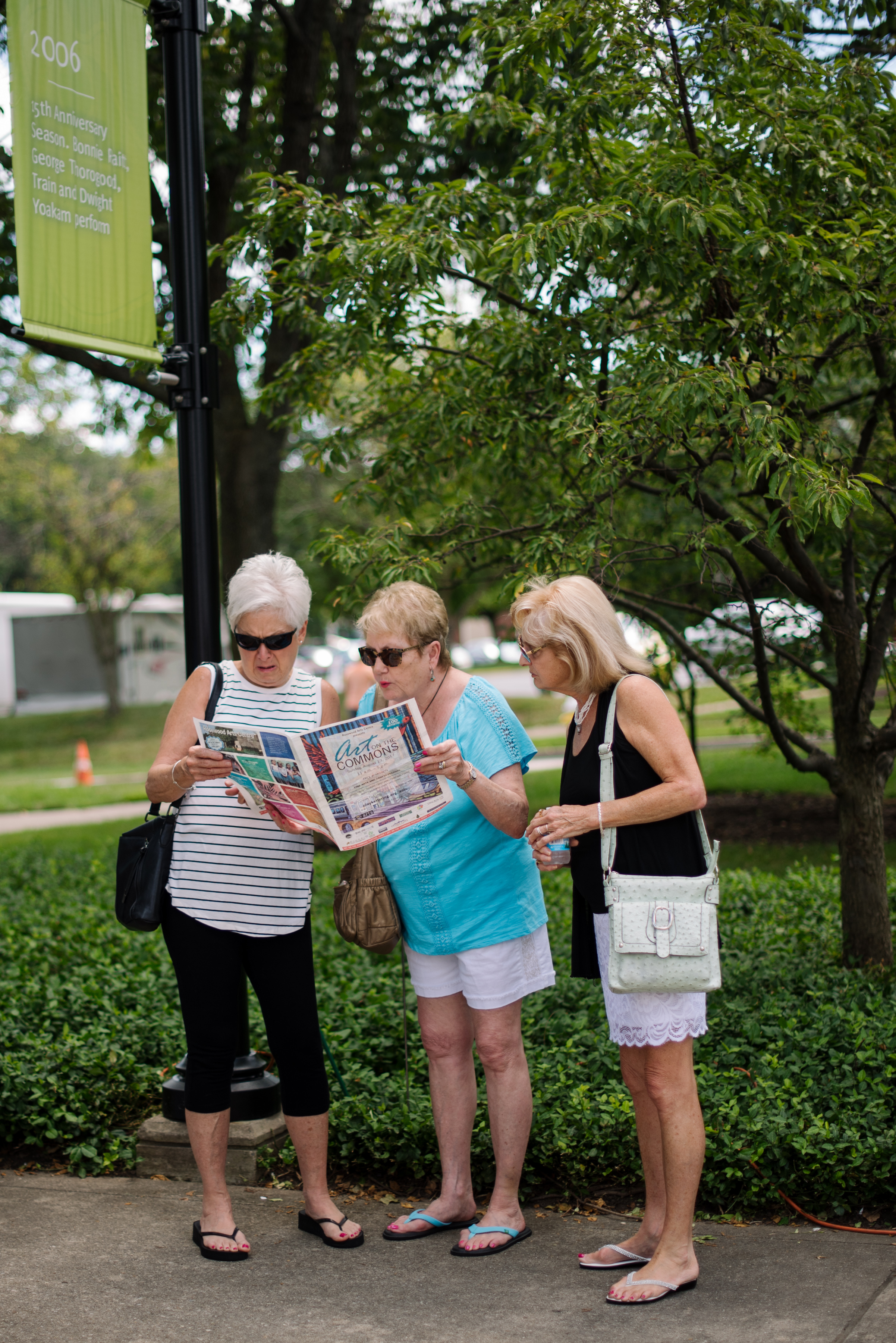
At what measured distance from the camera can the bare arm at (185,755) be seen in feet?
11.0

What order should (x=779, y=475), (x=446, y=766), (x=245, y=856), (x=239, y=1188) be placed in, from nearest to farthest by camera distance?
(x=446, y=766) < (x=245, y=856) < (x=779, y=475) < (x=239, y=1188)

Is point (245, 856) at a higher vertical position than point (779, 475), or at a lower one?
lower

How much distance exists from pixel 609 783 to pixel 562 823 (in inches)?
6.6

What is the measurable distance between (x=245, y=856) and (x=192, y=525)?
1.38m

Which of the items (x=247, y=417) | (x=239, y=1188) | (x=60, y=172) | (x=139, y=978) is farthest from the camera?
(x=247, y=417)

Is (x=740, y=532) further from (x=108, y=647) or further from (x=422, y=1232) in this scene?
(x=108, y=647)

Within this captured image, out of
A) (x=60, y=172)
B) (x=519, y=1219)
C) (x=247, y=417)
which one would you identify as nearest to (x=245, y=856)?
(x=519, y=1219)

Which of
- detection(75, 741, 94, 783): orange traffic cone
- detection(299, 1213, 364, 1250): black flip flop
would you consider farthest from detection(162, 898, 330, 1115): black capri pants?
detection(75, 741, 94, 783): orange traffic cone

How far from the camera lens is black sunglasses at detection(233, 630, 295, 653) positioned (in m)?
3.50

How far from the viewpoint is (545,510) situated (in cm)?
460

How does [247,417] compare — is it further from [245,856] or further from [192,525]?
[245,856]

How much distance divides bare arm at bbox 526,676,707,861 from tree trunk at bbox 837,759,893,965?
2.45 meters

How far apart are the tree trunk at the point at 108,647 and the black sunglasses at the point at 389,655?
94.5 ft

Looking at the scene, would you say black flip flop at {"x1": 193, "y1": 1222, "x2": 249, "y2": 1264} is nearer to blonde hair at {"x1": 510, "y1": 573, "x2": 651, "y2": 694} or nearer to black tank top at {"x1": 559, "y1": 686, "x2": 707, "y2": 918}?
black tank top at {"x1": 559, "y1": 686, "x2": 707, "y2": 918}
